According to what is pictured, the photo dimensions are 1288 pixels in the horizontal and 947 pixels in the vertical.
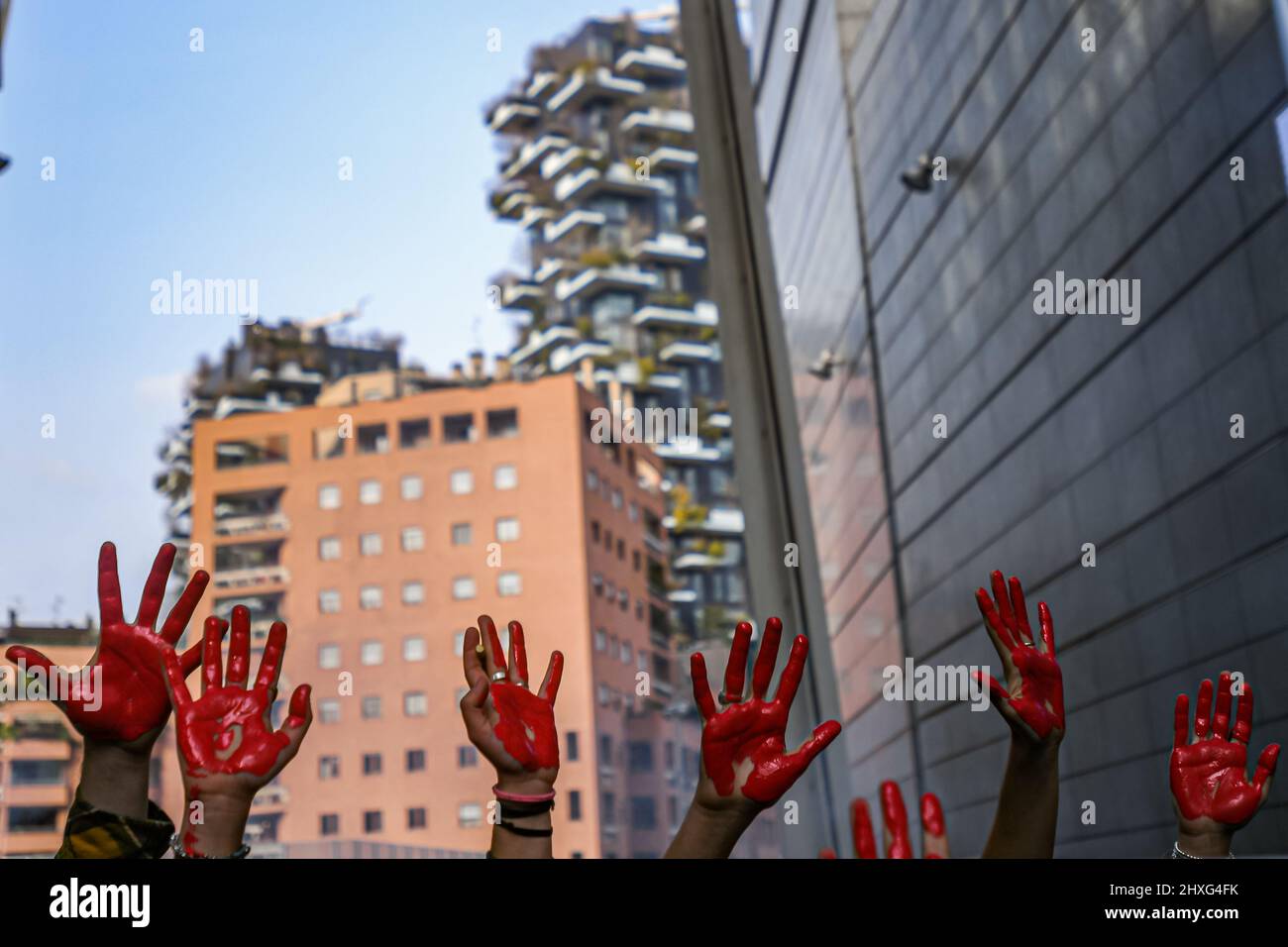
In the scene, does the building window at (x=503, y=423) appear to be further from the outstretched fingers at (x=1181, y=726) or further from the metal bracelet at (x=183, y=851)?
the metal bracelet at (x=183, y=851)

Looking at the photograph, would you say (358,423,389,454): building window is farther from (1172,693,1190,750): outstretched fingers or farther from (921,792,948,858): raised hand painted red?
(1172,693,1190,750): outstretched fingers

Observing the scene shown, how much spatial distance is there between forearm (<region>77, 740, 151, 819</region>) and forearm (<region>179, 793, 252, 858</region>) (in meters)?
0.12

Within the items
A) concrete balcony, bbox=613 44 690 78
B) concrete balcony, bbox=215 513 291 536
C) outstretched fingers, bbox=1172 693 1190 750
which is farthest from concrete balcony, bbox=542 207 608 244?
outstretched fingers, bbox=1172 693 1190 750

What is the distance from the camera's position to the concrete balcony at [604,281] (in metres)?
6.50

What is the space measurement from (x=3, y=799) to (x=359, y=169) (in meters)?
2.99

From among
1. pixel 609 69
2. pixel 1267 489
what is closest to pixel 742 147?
pixel 609 69

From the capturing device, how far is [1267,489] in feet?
10.6

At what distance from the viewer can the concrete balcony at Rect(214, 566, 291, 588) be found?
568 centimetres

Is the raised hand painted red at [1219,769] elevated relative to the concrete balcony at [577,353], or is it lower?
lower

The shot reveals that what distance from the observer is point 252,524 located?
19.0ft

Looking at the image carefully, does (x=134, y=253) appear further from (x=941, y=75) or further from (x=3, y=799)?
(x=941, y=75)

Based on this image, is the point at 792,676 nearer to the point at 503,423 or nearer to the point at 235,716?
the point at 235,716

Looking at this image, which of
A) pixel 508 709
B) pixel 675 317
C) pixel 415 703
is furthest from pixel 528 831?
pixel 675 317

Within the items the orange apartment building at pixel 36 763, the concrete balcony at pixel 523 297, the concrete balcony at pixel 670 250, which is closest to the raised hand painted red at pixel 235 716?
the orange apartment building at pixel 36 763
